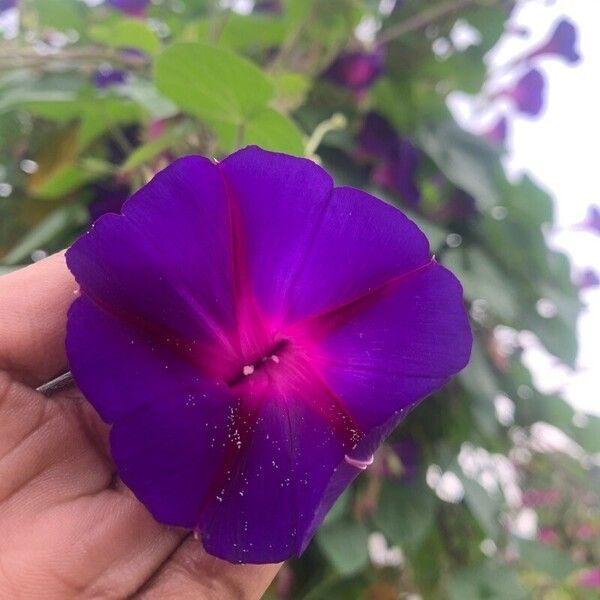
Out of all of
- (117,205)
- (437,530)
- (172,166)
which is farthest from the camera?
(437,530)

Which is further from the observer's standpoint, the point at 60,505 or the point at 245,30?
the point at 245,30

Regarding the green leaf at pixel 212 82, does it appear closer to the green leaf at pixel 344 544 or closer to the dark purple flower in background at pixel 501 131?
the green leaf at pixel 344 544

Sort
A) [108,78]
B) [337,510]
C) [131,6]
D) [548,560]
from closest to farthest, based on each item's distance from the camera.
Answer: [337,510]
[108,78]
[131,6]
[548,560]

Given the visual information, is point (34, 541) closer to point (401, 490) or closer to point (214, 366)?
point (214, 366)

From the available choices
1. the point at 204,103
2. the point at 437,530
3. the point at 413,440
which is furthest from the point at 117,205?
the point at 437,530

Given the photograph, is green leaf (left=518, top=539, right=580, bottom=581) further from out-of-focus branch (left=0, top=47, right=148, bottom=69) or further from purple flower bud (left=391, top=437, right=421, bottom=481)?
Answer: out-of-focus branch (left=0, top=47, right=148, bottom=69)

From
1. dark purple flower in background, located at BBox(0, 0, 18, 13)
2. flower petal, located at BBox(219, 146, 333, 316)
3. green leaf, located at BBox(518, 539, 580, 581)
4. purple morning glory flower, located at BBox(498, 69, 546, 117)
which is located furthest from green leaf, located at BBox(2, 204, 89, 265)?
green leaf, located at BBox(518, 539, 580, 581)

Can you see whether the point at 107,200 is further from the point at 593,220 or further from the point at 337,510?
the point at 593,220

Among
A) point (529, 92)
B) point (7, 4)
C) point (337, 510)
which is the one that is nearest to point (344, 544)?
point (337, 510)
